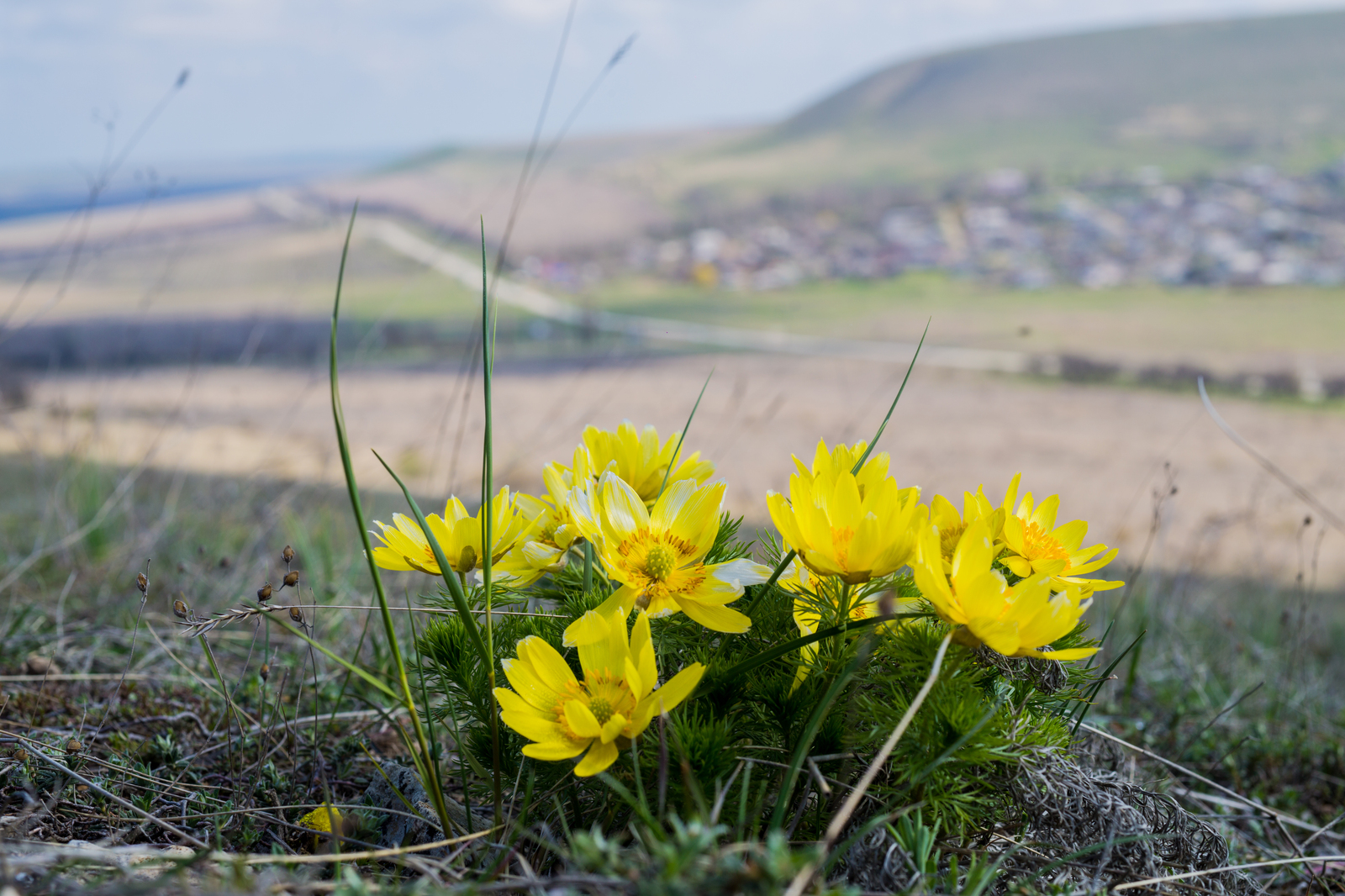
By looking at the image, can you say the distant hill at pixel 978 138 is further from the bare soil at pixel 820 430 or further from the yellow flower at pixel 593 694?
the yellow flower at pixel 593 694

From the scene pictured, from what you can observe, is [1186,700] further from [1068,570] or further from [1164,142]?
[1164,142]

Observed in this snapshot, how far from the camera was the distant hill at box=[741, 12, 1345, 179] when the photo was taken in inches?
1756

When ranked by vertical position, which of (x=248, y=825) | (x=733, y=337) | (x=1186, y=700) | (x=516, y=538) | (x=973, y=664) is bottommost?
(x=733, y=337)

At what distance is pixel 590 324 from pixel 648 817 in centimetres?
2170

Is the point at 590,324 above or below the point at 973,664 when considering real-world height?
below

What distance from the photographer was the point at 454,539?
1159 millimetres

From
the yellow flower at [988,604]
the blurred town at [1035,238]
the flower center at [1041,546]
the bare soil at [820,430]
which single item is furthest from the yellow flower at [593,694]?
the blurred town at [1035,238]

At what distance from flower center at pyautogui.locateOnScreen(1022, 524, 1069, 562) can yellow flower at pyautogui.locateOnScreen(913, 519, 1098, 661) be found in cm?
19

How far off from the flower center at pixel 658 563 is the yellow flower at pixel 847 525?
137 mm

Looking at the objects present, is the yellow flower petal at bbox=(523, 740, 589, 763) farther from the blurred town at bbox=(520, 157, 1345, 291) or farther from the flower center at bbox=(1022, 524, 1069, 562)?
the blurred town at bbox=(520, 157, 1345, 291)

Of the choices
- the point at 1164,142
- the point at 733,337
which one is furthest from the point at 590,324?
the point at 1164,142

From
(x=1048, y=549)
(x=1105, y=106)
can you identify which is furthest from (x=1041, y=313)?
(x=1105, y=106)

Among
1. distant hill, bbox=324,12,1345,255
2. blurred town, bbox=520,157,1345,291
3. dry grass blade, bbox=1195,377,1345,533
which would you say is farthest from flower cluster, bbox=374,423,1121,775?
blurred town, bbox=520,157,1345,291

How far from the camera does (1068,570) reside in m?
1.15
